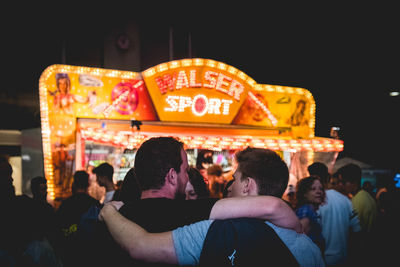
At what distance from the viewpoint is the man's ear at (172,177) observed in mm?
1974

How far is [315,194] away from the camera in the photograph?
424 cm

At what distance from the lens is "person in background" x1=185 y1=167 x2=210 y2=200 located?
3750 mm

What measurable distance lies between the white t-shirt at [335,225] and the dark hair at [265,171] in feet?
9.73

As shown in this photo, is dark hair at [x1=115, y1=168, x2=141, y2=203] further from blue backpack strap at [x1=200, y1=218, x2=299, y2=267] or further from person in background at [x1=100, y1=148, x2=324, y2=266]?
blue backpack strap at [x1=200, y1=218, x2=299, y2=267]

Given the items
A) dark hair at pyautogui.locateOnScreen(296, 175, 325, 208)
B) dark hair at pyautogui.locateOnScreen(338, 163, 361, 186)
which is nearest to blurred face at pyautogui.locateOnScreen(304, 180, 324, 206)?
dark hair at pyautogui.locateOnScreen(296, 175, 325, 208)

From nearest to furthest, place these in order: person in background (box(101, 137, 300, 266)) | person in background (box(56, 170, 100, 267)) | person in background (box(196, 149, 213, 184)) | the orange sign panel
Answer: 1. person in background (box(101, 137, 300, 266))
2. person in background (box(56, 170, 100, 267))
3. the orange sign panel
4. person in background (box(196, 149, 213, 184))

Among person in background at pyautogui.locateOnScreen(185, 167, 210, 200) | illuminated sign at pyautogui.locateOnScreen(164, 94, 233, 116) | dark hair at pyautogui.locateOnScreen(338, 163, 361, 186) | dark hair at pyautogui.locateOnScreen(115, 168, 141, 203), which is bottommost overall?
dark hair at pyautogui.locateOnScreen(338, 163, 361, 186)

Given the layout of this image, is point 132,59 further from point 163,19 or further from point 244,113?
point 244,113

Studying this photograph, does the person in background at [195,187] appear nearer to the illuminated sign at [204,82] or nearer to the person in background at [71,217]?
the person in background at [71,217]

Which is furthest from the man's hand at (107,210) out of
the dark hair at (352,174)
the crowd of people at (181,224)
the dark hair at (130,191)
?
the dark hair at (352,174)

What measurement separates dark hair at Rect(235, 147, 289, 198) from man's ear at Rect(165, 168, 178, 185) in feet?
1.84

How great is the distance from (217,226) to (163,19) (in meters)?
13.2

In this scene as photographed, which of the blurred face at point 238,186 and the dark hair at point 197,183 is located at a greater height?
Result: the blurred face at point 238,186

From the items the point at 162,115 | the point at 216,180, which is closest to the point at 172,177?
the point at 216,180
